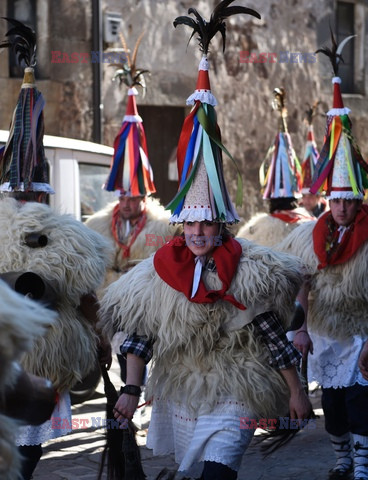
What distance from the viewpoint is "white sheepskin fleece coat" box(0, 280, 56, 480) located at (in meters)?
1.73

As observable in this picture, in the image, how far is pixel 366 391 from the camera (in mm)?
5000

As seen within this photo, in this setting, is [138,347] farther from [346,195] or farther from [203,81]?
[346,195]

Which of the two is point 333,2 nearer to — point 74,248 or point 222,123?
point 222,123

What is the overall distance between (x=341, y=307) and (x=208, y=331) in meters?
1.59

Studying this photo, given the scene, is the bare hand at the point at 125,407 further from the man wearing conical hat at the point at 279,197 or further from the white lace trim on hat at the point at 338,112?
the man wearing conical hat at the point at 279,197

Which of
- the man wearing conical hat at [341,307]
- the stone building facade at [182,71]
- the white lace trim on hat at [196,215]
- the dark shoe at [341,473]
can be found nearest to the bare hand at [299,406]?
the white lace trim on hat at [196,215]

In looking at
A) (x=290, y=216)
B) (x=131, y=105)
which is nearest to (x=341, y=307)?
(x=290, y=216)

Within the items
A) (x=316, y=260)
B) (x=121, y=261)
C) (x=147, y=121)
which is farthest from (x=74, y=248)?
(x=147, y=121)

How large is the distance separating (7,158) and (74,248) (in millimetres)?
839

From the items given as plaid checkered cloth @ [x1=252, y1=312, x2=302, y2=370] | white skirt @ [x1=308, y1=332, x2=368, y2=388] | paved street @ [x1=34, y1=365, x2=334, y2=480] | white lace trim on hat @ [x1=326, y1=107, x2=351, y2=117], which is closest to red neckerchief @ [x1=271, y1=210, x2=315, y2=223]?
paved street @ [x1=34, y1=365, x2=334, y2=480]

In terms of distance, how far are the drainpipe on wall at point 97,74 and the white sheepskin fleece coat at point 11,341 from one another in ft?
34.0

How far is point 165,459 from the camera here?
5711 millimetres

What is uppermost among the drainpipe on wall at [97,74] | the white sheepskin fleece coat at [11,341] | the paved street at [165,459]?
the drainpipe on wall at [97,74]

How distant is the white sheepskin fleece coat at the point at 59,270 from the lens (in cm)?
404
